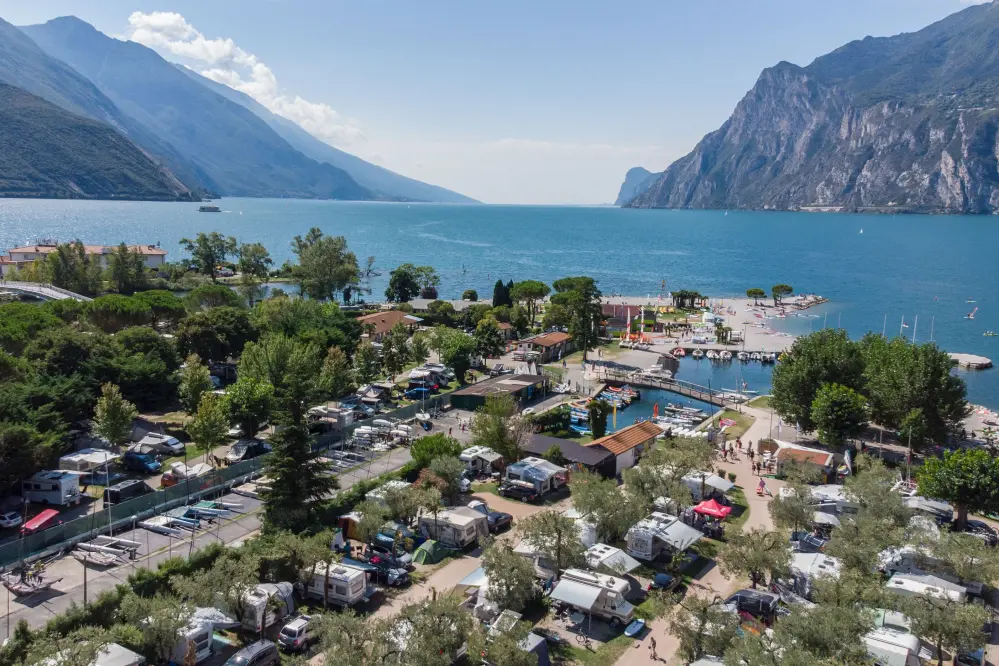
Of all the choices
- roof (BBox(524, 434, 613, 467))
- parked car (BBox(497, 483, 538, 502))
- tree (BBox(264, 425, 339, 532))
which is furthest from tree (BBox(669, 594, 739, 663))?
roof (BBox(524, 434, 613, 467))

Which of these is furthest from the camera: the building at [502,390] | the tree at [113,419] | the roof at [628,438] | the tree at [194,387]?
the building at [502,390]

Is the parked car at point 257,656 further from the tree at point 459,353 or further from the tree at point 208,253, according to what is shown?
the tree at point 208,253

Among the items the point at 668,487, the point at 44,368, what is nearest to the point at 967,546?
the point at 668,487

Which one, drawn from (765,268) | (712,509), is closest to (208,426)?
(712,509)

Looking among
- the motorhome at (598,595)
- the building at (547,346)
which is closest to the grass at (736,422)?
the building at (547,346)

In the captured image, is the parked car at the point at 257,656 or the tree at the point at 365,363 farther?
the tree at the point at 365,363

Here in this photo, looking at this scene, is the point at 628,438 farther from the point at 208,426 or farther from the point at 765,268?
the point at 765,268

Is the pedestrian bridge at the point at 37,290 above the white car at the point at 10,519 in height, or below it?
above

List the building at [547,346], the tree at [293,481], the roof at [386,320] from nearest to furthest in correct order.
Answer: the tree at [293,481], the building at [547,346], the roof at [386,320]
